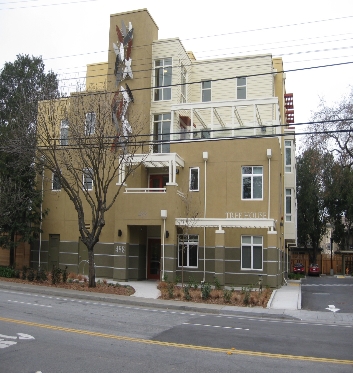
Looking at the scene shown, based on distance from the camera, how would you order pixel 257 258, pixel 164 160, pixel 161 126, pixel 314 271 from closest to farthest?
pixel 257 258, pixel 164 160, pixel 161 126, pixel 314 271

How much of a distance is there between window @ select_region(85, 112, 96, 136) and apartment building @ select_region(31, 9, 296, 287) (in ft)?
0.34

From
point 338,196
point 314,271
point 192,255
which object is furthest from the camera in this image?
point 338,196

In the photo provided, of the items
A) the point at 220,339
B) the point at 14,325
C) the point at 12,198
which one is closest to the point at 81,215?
the point at 12,198

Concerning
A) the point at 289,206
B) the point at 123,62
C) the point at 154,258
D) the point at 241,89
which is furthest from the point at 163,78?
the point at 289,206

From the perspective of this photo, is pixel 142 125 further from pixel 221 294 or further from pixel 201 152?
pixel 221 294

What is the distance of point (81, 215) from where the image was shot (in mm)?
22984

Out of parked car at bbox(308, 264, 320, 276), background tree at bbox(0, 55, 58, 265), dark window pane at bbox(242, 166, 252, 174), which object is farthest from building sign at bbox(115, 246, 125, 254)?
parked car at bbox(308, 264, 320, 276)

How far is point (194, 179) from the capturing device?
1045 inches

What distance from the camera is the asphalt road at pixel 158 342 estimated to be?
8906mm

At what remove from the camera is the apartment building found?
24656mm

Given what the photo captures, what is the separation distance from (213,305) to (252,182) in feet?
28.7

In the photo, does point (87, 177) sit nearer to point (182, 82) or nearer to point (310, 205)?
point (182, 82)

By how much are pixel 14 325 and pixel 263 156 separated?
1640cm

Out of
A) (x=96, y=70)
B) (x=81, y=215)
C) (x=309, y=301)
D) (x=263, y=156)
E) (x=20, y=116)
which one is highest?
(x=96, y=70)
